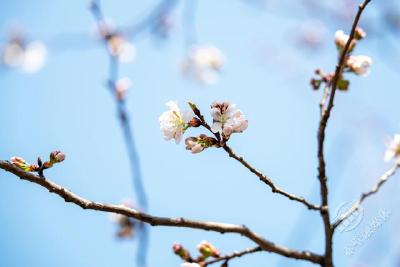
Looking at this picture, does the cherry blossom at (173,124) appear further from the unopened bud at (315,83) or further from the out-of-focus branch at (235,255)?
the unopened bud at (315,83)

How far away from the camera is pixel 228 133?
181cm

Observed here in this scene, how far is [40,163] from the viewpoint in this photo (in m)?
1.69

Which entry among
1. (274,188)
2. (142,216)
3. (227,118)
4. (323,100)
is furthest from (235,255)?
(323,100)

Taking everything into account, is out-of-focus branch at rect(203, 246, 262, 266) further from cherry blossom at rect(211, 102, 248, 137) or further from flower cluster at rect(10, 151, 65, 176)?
flower cluster at rect(10, 151, 65, 176)

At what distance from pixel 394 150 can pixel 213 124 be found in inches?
34.5

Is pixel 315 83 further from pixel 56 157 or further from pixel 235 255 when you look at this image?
pixel 56 157

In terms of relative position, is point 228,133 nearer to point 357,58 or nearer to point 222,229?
point 222,229

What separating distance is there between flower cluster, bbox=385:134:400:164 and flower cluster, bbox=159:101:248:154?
72 centimetres

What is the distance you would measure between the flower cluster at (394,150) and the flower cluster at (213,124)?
716 millimetres

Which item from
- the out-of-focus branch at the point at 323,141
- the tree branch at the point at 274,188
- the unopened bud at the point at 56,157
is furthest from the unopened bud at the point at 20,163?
the out-of-focus branch at the point at 323,141

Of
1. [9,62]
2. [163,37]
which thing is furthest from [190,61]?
[9,62]

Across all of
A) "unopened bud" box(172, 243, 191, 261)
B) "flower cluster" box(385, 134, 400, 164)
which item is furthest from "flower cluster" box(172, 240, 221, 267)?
"flower cluster" box(385, 134, 400, 164)

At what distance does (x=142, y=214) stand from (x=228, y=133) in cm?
52

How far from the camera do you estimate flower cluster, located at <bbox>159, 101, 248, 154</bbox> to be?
1834 mm
